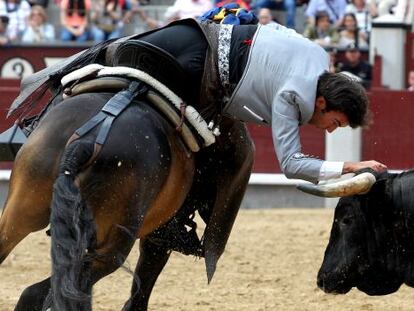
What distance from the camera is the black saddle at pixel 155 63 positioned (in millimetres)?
4766

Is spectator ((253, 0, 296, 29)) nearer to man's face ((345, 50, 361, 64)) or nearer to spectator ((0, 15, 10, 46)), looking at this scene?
man's face ((345, 50, 361, 64))

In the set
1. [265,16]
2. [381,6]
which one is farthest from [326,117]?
[381,6]

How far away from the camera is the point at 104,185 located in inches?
171

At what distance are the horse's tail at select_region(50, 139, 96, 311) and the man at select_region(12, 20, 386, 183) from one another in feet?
2.50

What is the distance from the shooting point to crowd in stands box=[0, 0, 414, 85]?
40.6 feet

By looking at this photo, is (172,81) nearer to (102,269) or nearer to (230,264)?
(102,269)

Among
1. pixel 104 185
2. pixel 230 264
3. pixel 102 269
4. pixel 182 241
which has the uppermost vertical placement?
pixel 104 185

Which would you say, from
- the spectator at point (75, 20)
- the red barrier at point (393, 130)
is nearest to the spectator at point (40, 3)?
the spectator at point (75, 20)

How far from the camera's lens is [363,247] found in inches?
202

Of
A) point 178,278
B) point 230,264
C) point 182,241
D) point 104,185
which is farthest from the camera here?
point 230,264

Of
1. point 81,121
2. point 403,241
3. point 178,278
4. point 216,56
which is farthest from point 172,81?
point 178,278

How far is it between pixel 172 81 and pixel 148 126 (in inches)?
13.8

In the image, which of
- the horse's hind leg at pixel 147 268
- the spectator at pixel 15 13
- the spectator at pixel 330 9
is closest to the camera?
the horse's hind leg at pixel 147 268

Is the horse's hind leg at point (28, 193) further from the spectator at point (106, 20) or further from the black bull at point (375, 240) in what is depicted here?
the spectator at point (106, 20)
